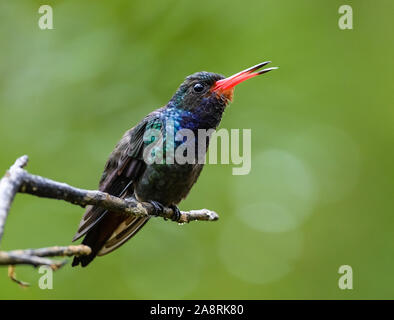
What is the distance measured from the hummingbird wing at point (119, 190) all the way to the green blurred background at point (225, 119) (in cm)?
161

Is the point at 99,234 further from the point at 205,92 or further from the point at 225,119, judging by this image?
the point at 225,119

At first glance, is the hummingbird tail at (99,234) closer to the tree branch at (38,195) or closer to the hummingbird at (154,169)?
the hummingbird at (154,169)

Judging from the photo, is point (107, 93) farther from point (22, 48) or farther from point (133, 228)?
point (133, 228)

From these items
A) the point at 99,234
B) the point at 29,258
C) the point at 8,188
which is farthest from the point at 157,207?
the point at 29,258

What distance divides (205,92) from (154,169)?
0.87 meters

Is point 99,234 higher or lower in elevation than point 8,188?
higher

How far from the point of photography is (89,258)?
4.32m

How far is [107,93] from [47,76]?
2.57ft

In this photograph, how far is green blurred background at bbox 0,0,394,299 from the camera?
6348 millimetres

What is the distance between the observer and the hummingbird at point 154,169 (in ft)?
13.7

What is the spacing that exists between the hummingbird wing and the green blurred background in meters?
1.61

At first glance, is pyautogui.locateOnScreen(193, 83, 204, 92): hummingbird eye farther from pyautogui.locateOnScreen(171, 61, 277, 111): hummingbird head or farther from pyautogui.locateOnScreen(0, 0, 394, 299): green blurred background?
pyautogui.locateOnScreen(0, 0, 394, 299): green blurred background

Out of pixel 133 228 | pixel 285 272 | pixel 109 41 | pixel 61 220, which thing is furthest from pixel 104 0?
pixel 285 272

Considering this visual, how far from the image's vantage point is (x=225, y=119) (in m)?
7.30
